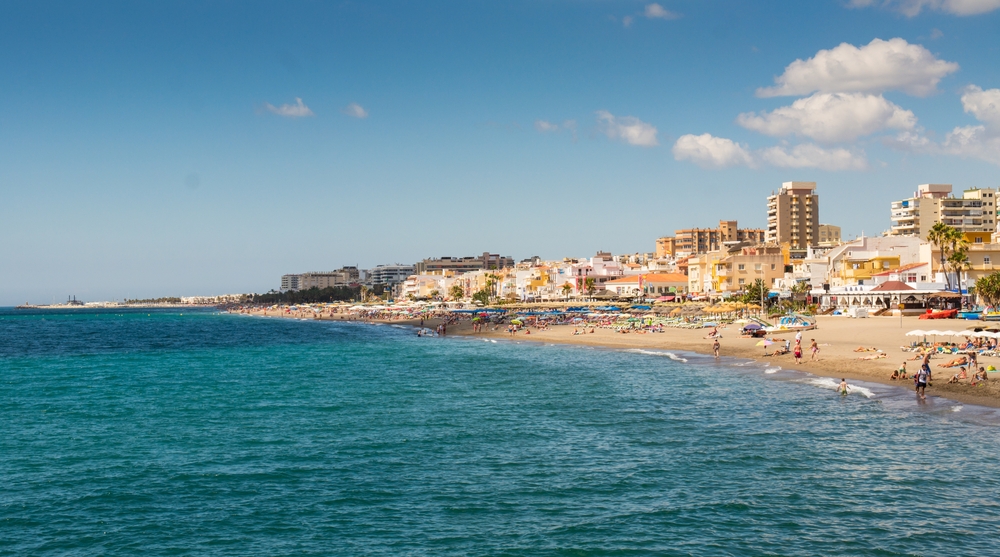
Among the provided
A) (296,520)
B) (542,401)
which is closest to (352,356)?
(542,401)

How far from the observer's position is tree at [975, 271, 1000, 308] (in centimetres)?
5825

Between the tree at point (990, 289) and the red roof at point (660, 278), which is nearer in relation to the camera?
the tree at point (990, 289)

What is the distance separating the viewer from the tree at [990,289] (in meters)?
58.2

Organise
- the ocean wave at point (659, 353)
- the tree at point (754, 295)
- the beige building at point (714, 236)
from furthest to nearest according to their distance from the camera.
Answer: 1. the beige building at point (714, 236)
2. the tree at point (754, 295)
3. the ocean wave at point (659, 353)

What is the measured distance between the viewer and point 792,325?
57.8m

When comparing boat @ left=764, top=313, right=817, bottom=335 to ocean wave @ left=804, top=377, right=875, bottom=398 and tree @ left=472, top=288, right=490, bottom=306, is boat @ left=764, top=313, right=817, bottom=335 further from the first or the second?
tree @ left=472, top=288, right=490, bottom=306

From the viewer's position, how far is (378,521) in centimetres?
1620

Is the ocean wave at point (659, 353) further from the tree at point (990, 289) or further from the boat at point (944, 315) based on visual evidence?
the tree at point (990, 289)

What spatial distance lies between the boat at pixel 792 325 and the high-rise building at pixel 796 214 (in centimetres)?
10043

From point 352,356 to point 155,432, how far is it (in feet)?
105

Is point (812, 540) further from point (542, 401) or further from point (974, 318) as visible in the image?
point (974, 318)

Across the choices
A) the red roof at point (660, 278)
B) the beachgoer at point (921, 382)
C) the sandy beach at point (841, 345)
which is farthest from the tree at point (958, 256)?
the red roof at point (660, 278)

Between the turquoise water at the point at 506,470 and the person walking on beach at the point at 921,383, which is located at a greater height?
the person walking on beach at the point at 921,383

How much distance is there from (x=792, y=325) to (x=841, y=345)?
1290 centimetres
